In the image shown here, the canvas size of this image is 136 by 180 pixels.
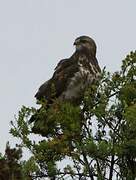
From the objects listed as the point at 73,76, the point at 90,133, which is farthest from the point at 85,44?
the point at 90,133

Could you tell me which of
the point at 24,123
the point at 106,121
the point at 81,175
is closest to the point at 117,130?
the point at 106,121

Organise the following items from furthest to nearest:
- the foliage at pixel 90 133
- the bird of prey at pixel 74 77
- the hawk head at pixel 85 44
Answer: the hawk head at pixel 85 44, the bird of prey at pixel 74 77, the foliage at pixel 90 133

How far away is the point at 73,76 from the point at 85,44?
174cm

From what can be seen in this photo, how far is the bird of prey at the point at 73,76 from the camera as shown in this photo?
10992 millimetres

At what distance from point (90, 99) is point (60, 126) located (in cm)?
53

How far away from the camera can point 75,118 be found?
321 inches

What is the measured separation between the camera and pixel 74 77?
1155cm

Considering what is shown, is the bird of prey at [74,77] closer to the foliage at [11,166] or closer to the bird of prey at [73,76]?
the bird of prey at [73,76]

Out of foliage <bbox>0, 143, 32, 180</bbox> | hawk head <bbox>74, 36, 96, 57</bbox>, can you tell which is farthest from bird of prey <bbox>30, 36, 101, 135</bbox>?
foliage <bbox>0, 143, 32, 180</bbox>

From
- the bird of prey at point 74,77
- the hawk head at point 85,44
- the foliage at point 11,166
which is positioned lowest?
the foliage at point 11,166

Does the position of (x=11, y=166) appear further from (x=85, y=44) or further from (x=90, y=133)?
(x=85, y=44)

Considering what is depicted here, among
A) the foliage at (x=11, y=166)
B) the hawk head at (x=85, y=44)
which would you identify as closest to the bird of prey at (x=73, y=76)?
the hawk head at (x=85, y=44)

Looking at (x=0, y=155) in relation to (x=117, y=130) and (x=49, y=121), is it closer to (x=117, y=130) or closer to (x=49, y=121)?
(x=49, y=121)

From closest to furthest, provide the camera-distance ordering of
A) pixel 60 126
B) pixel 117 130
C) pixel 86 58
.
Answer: pixel 117 130, pixel 60 126, pixel 86 58
